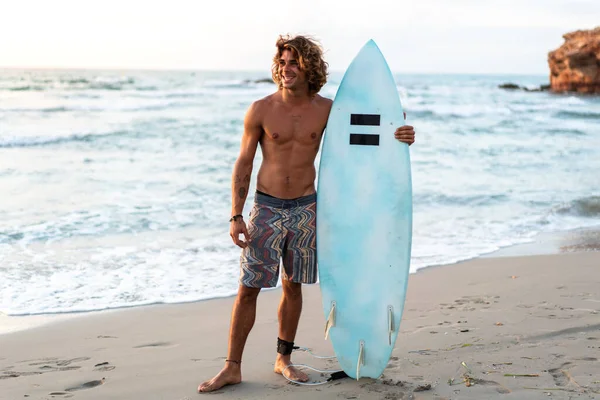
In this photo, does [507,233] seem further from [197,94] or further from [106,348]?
[197,94]

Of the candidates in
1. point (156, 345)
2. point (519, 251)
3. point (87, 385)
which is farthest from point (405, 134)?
point (519, 251)

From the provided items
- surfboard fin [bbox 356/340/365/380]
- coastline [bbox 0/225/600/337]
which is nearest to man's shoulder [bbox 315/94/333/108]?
surfboard fin [bbox 356/340/365/380]

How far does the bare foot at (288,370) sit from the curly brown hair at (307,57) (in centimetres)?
135

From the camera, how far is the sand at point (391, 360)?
119 inches

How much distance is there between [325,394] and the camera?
120 inches

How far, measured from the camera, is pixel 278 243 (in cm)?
312

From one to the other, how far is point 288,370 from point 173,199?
5470 millimetres

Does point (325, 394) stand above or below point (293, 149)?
below

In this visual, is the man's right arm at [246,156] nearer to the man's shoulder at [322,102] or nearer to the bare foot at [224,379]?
the man's shoulder at [322,102]

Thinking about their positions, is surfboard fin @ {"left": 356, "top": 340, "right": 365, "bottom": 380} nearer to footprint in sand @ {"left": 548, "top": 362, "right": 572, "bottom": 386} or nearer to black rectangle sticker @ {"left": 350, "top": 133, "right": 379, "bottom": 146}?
footprint in sand @ {"left": 548, "top": 362, "right": 572, "bottom": 386}

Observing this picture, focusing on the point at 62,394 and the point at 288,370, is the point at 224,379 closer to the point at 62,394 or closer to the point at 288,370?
the point at 288,370

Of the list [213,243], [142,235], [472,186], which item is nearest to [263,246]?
[213,243]

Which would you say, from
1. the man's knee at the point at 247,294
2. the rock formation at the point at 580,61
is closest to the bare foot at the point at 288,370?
the man's knee at the point at 247,294

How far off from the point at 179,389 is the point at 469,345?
5.01ft
